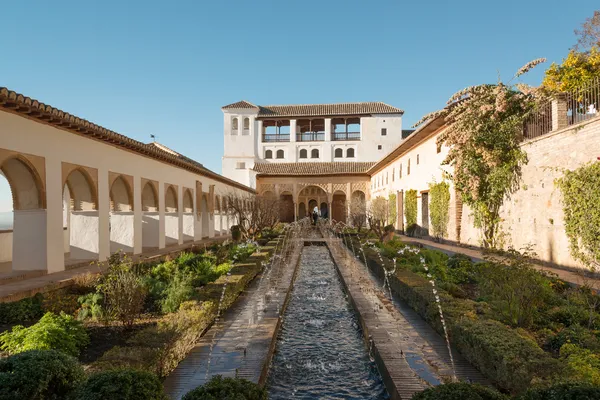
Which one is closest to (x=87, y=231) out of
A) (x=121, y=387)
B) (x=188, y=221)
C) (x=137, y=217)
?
(x=137, y=217)

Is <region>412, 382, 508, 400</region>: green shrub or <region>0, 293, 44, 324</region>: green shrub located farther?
<region>0, 293, 44, 324</region>: green shrub

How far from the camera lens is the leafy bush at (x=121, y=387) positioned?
8.98 ft

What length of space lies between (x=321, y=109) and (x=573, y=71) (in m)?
27.0

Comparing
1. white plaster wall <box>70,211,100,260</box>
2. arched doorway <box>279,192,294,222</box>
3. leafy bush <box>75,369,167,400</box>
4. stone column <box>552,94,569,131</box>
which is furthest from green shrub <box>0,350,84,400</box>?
arched doorway <box>279,192,294,222</box>

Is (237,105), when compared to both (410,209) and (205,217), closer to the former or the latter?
(205,217)

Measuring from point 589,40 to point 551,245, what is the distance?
45.0 feet

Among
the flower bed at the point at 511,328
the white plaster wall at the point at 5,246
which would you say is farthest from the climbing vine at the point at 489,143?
the white plaster wall at the point at 5,246

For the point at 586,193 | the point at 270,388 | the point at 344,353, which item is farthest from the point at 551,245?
the point at 270,388

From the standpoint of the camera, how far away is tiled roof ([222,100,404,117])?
42.2 meters

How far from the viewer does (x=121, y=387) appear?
2.79 metres

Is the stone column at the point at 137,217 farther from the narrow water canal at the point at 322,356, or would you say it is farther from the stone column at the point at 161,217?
the narrow water canal at the point at 322,356

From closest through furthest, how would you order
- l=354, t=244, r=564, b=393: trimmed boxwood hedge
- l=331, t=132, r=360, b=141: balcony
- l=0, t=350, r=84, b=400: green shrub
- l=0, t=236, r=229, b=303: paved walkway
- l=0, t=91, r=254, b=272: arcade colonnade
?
1. l=0, t=350, r=84, b=400: green shrub
2. l=354, t=244, r=564, b=393: trimmed boxwood hedge
3. l=0, t=236, r=229, b=303: paved walkway
4. l=0, t=91, r=254, b=272: arcade colonnade
5. l=331, t=132, r=360, b=141: balcony

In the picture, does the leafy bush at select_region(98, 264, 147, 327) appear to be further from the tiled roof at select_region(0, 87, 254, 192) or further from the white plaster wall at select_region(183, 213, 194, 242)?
the white plaster wall at select_region(183, 213, 194, 242)

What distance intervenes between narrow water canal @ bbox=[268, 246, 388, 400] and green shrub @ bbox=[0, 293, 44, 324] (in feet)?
11.4
